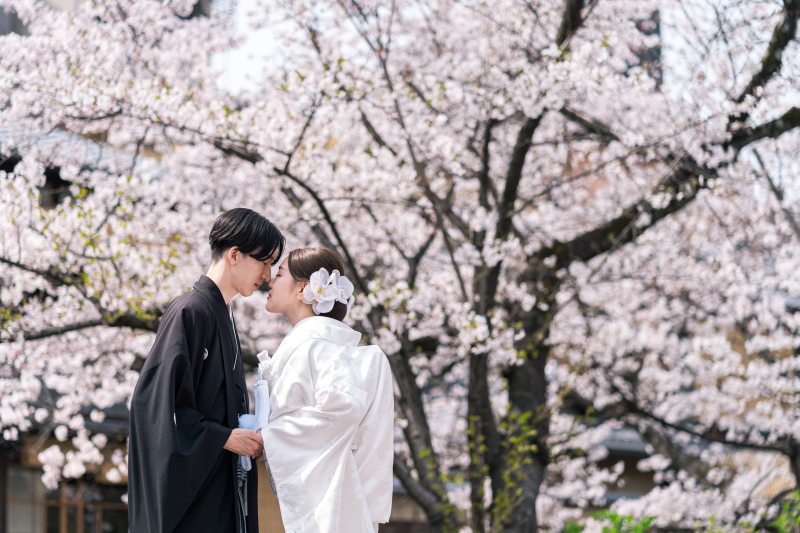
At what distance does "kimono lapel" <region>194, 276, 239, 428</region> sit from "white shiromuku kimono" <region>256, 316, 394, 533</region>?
121 mm

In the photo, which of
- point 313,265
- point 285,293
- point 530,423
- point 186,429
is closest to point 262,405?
point 186,429

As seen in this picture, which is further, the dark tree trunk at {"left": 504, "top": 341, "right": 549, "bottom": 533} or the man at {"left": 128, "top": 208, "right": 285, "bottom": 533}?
the dark tree trunk at {"left": 504, "top": 341, "right": 549, "bottom": 533}

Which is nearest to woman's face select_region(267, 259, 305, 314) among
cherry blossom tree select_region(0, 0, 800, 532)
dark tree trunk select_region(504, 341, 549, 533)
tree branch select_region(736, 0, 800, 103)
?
cherry blossom tree select_region(0, 0, 800, 532)

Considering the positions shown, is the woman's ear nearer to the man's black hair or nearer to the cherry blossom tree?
the man's black hair

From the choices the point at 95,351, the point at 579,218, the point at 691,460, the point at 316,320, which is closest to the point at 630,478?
the point at 691,460

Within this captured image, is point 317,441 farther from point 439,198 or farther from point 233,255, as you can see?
point 439,198

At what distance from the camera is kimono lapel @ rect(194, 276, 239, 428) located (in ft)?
9.02

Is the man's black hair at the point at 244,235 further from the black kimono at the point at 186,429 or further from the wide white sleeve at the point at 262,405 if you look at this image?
the wide white sleeve at the point at 262,405

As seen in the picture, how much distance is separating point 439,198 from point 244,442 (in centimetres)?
413

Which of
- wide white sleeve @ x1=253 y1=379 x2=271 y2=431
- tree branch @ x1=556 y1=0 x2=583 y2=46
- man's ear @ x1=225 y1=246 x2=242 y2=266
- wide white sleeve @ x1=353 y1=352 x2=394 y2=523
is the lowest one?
wide white sleeve @ x1=353 y1=352 x2=394 y2=523

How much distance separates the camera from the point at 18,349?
5.46 metres

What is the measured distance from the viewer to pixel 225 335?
2.82 meters

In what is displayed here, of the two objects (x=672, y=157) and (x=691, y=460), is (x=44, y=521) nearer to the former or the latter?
(x=691, y=460)

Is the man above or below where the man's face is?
below
